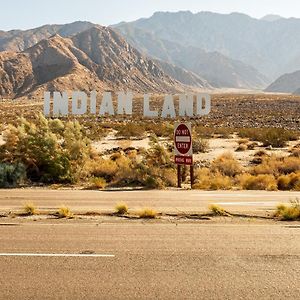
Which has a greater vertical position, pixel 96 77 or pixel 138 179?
pixel 96 77

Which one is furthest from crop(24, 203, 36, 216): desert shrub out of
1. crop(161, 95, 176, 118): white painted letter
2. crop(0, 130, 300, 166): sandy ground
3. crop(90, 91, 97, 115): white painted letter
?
crop(90, 91, 97, 115): white painted letter

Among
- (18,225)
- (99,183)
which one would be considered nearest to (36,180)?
(99,183)

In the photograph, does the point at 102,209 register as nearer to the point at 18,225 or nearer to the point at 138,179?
the point at 18,225

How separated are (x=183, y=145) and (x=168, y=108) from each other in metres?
50.9

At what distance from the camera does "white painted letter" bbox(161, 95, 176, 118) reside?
6631 centimetres

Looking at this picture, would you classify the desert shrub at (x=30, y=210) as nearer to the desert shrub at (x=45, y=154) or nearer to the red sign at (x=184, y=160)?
the red sign at (x=184, y=160)

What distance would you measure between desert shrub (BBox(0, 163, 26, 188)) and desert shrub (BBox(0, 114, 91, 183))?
0.92 m

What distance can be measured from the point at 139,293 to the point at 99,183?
1146 centimetres

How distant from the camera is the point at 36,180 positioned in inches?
757

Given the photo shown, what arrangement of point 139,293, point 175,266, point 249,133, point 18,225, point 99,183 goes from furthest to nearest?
point 249,133
point 99,183
point 18,225
point 175,266
point 139,293

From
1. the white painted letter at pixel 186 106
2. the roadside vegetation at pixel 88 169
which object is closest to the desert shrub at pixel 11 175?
the roadside vegetation at pixel 88 169

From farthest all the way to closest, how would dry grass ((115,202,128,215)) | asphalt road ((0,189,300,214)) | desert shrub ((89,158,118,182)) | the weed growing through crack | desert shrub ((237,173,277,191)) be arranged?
desert shrub ((89,158,118,182)) → desert shrub ((237,173,277,191)) → asphalt road ((0,189,300,214)) → dry grass ((115,202,128,215)) → the weed growing through crack

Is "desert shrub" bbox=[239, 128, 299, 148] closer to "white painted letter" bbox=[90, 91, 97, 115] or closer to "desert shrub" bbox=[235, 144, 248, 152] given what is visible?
"desert shrub" bbox=[235, 144, 248, 152]

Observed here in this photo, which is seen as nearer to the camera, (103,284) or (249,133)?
(103,284)
